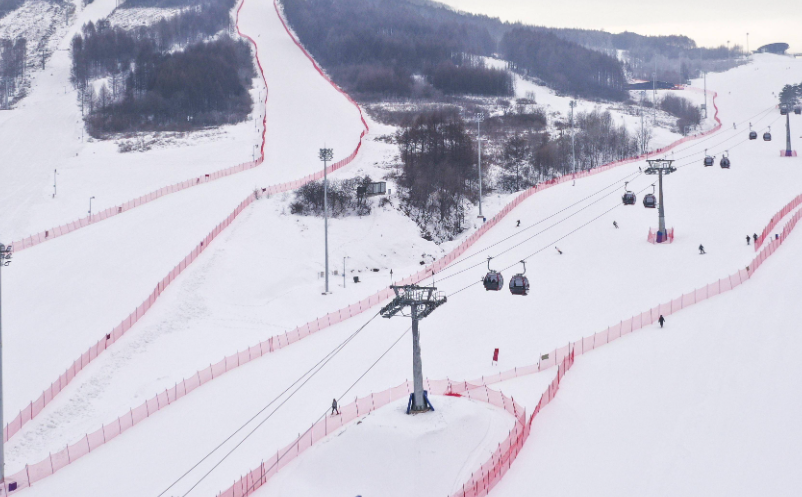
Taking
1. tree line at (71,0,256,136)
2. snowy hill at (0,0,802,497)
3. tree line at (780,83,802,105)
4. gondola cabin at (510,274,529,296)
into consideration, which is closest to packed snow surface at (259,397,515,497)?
snowy hill at (0,0,802,497)

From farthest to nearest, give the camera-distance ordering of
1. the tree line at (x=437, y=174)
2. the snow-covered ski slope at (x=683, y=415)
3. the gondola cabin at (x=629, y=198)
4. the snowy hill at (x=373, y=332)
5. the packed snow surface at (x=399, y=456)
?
the tree line at (x=437, y=174)
the gondola cabin at (x=629, y=198)
the snowy hill at (x=373, y=332)
the packed snow surface at (x=399, y=456)
the snow-covered ski slope at (x=683, y=415)

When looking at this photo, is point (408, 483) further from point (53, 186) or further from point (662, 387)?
point (53, 186)

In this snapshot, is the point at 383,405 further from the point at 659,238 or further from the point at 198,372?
the point at 659,238

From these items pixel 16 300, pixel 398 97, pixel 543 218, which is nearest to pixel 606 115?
pixel 398 97

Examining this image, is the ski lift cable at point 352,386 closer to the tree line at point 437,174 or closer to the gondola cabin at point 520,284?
the gondola cabin at point 520,284

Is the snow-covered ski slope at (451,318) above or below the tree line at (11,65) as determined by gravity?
below

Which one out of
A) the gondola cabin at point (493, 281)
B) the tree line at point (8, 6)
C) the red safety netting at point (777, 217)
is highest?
the tree line at point (8, 6)

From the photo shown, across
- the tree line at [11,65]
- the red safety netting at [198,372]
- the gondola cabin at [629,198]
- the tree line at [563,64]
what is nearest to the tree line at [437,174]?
the red safety netting at [198,372]

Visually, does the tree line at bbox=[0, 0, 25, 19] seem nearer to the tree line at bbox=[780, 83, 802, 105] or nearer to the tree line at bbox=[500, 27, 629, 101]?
the tree line at bbox=[500, 27, 629, 101]
